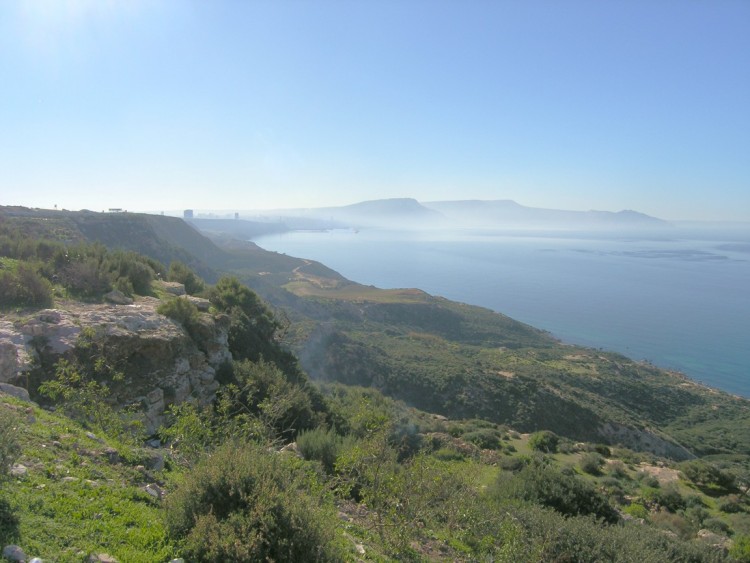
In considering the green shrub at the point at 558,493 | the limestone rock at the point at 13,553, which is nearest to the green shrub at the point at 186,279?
the green shrub at the point at 558,493

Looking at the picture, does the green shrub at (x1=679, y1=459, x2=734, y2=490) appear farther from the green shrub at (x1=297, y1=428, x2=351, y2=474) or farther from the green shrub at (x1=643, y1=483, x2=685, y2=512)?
the green shrub at (x1=297, y1=428, x2=351, y2=474)

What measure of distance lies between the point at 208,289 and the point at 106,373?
9.92m

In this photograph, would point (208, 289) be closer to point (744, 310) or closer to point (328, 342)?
point (328, 342)

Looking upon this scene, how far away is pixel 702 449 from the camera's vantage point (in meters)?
29.6

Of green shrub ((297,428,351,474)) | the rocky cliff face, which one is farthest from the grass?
green shrub ((297,428,351,474))

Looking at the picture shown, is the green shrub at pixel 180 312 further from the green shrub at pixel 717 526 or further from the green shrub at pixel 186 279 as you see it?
the green shrub at pixel 717 526

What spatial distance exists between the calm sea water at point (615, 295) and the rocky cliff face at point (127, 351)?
64233mm

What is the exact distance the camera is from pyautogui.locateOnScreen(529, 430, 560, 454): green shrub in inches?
755

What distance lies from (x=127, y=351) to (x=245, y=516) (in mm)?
7904

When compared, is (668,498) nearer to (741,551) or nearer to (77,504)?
(741,551)

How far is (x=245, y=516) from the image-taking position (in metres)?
4.13

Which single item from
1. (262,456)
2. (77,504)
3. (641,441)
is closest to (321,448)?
(262,456)

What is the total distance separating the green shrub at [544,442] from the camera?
19172 mm

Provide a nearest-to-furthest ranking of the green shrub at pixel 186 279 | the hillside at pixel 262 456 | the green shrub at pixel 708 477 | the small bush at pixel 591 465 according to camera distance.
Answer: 1. the hillside at pixel 262 456
2. the green shrub at pixel 708 477
3. the small bush at pixel 591 465
4. the green shrub at pixel 186 279
